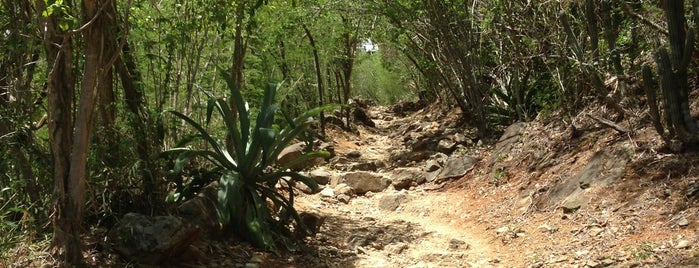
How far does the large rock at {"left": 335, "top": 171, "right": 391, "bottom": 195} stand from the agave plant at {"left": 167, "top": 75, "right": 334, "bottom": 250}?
9.57 feet

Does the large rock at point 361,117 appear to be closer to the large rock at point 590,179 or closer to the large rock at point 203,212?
the large rock at point 590,179

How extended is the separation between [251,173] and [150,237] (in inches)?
55.8

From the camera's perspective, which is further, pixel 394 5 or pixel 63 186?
pixel 394 5

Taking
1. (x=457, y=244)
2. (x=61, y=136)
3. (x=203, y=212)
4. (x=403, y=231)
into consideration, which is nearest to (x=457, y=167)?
(x=403, y=231)

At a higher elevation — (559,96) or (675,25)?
(675,25)

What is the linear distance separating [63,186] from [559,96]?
643 centimetres

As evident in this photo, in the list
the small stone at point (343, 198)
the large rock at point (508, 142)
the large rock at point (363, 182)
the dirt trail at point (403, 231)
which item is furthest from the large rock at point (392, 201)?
the large rock at point (508, 142)

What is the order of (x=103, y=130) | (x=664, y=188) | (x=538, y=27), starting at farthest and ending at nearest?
(x=538, y=27) → (x=664, y=188) → (x=103, y=130)

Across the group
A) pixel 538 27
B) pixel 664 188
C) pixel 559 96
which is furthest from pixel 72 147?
pixel 538 27

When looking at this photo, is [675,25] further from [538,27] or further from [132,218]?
[132,218]

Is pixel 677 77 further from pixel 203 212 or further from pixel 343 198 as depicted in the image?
pixel 343 198

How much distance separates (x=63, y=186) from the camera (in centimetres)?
354

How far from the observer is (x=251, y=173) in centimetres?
530

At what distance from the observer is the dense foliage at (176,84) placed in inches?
141
